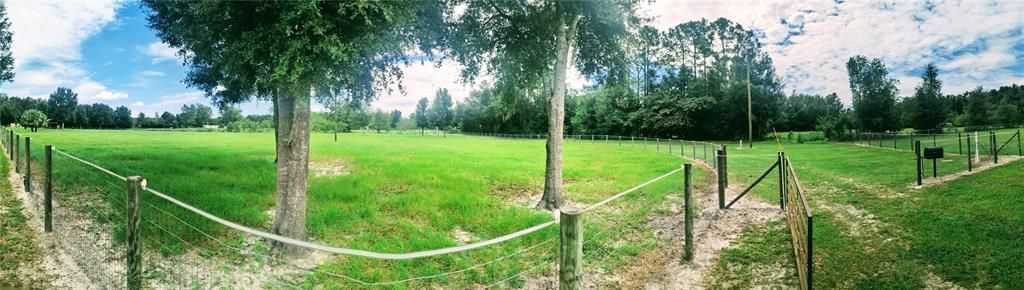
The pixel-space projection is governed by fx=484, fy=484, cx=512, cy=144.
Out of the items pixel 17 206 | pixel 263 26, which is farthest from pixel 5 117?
pixel 263 26

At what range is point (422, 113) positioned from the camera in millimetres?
115188

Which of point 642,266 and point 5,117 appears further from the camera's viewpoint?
point 5,117

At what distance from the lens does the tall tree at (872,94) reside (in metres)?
61.6

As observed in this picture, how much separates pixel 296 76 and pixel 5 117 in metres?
99.0

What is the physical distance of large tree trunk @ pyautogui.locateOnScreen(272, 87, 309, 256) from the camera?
25.4ft

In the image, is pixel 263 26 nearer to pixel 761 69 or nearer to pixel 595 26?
pixel 595 26

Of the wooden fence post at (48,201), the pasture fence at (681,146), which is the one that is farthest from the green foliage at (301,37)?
the pasture fence at (681,146)

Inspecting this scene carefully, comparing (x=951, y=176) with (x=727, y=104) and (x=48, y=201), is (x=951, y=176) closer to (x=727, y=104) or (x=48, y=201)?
(x=48, y=201)

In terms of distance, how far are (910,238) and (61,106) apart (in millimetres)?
120546

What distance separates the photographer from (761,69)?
5334 cm

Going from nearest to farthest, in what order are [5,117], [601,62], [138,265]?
[138,265] < [601,62] < [5,117]

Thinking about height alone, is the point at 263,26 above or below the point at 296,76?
above

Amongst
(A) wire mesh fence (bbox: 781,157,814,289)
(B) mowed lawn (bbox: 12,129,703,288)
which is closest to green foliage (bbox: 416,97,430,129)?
(B) mowed lawn (bbox: 12,129,703,288)

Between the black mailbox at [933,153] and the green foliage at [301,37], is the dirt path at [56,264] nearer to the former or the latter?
the green foliage at [301,37]
